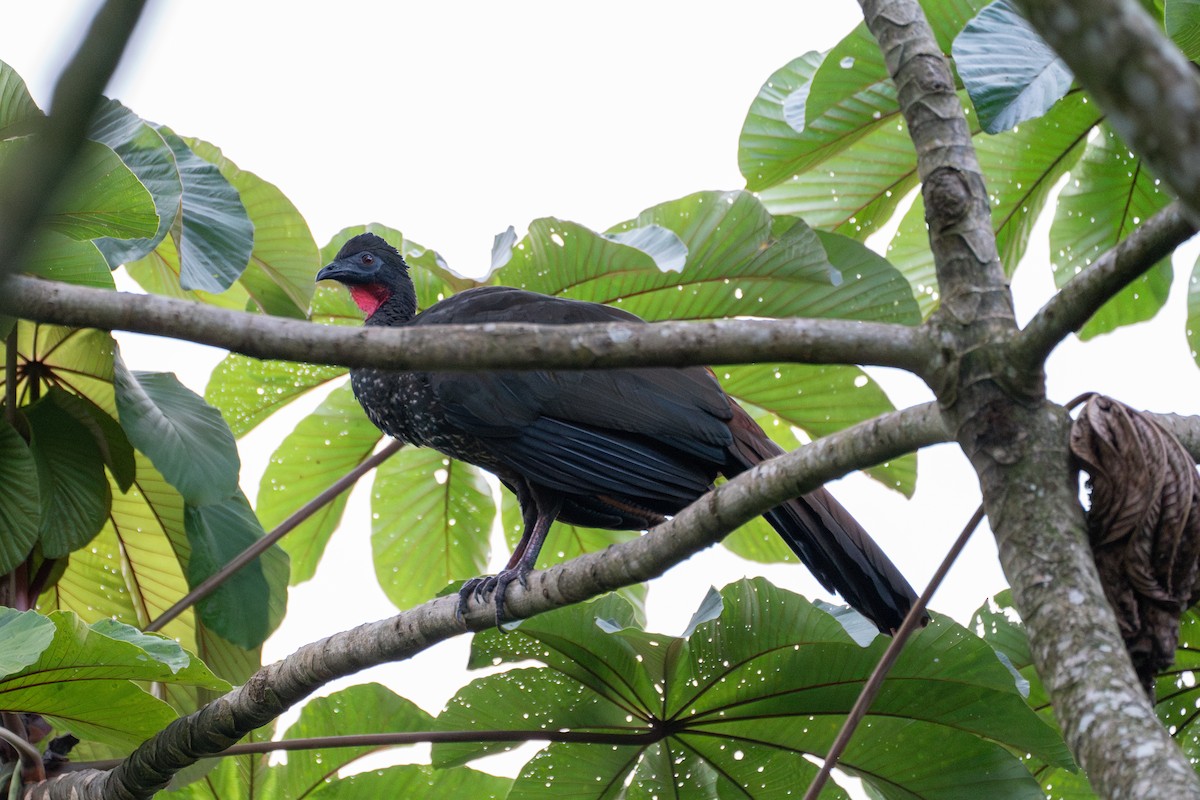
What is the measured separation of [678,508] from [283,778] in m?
1.16

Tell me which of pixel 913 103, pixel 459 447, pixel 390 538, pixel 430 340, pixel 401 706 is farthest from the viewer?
pixel 390 538

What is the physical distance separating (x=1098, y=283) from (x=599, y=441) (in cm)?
145

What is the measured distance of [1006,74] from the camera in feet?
7.23

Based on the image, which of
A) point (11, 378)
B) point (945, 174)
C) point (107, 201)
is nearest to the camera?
point (945, 174)

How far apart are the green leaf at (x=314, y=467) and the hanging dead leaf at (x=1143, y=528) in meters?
2.45

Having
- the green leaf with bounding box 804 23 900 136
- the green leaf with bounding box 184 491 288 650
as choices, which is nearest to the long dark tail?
the green leaf with bounding box 804 23 900 136

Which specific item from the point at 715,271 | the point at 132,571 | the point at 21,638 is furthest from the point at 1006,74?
the point at 132,571

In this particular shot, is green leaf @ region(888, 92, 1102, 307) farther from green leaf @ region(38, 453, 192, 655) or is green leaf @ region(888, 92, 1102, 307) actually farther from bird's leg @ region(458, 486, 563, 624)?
green leaf @ region(38, 453, 192, 655)

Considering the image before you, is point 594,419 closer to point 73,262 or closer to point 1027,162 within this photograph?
point 73,262

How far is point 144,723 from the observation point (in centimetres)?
235

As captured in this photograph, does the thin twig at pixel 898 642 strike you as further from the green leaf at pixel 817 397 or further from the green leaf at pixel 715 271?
the green leaf at pixel 817 397

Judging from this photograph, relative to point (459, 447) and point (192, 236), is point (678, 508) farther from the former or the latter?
point (192, 236)

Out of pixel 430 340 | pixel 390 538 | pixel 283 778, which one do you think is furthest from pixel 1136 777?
pixel 390 538

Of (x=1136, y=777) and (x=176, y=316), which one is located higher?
(x=176, y=316)
